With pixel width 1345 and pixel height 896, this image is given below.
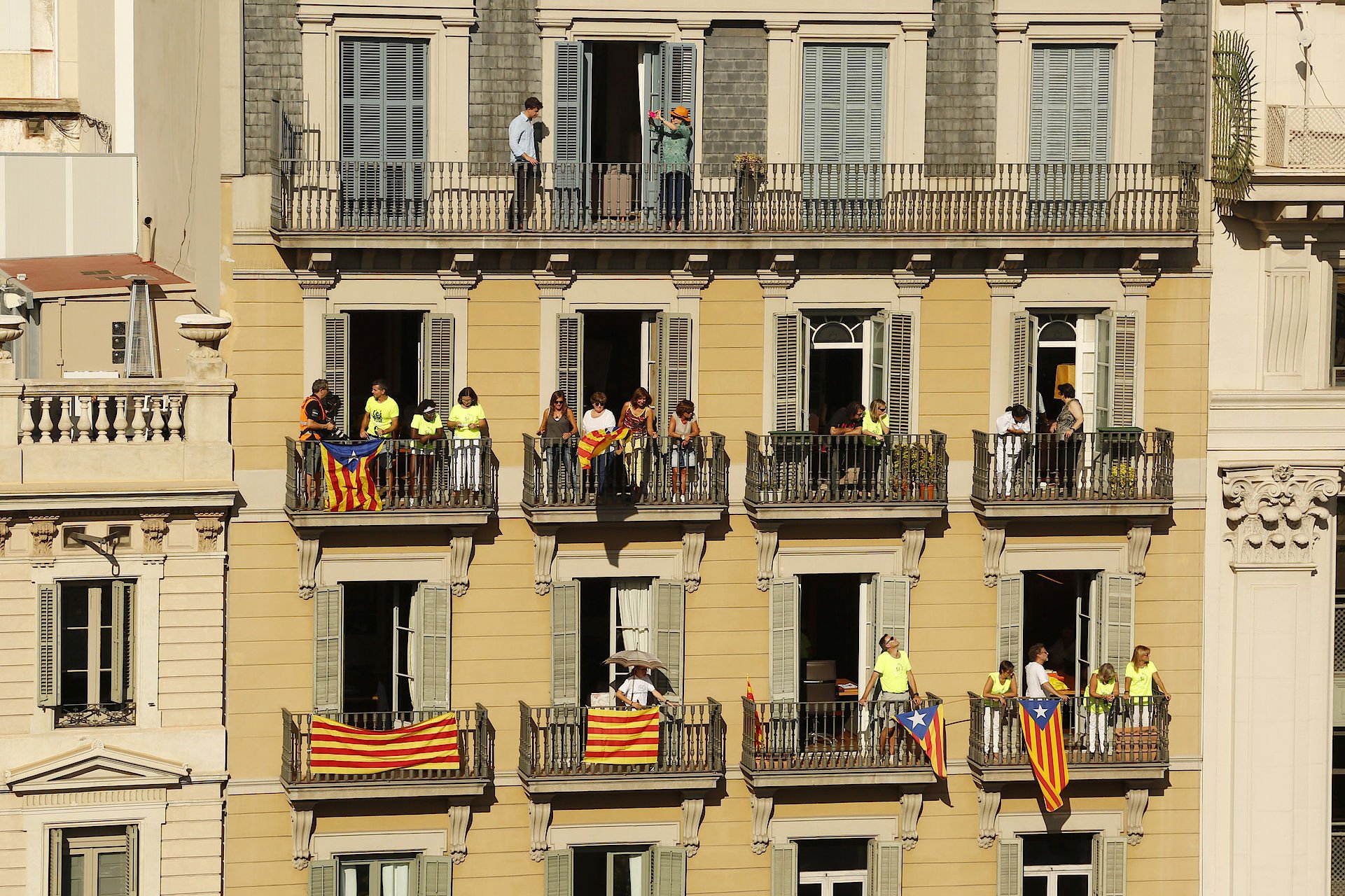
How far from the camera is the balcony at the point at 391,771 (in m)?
42.3

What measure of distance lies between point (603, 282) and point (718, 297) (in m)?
1.98

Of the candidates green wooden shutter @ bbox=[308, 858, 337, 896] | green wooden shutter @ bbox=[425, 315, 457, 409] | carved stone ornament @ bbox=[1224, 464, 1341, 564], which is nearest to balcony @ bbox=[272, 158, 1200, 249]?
green wooden shutter @ bbox=[425, 315, 457, 409]

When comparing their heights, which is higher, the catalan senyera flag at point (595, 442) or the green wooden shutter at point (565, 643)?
the catalan senyera flag at point (595, 442)

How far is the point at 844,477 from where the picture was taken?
44000 millimetres

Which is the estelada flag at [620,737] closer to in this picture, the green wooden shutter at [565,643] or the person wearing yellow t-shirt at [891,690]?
the green wooden shutter at [565,643]

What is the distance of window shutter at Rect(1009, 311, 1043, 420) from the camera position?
44812 millimetres

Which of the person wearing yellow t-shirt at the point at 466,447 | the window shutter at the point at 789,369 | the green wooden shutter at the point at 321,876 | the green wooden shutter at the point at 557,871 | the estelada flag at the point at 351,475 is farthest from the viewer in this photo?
the window shutter at the point at 789,369

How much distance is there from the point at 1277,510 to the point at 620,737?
1203 cm

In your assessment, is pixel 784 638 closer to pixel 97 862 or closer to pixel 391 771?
pixel 391 771

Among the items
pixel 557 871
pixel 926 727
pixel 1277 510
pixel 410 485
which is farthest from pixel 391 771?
pixel 1277 510

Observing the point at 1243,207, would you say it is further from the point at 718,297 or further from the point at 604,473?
the point at 604,473

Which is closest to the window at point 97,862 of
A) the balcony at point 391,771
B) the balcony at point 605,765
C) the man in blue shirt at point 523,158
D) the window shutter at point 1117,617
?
the balcony at point 391,771

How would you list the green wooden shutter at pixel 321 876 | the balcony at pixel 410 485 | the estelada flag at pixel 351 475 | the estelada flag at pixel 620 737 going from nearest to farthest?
the estelada flag at pixel 351 475 → the balcony at pixel 410 485 → the estelada flag at pixel 620 737 → the green wooden shutter at pixel 321 876

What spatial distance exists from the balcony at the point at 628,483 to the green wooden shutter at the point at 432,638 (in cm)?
205
